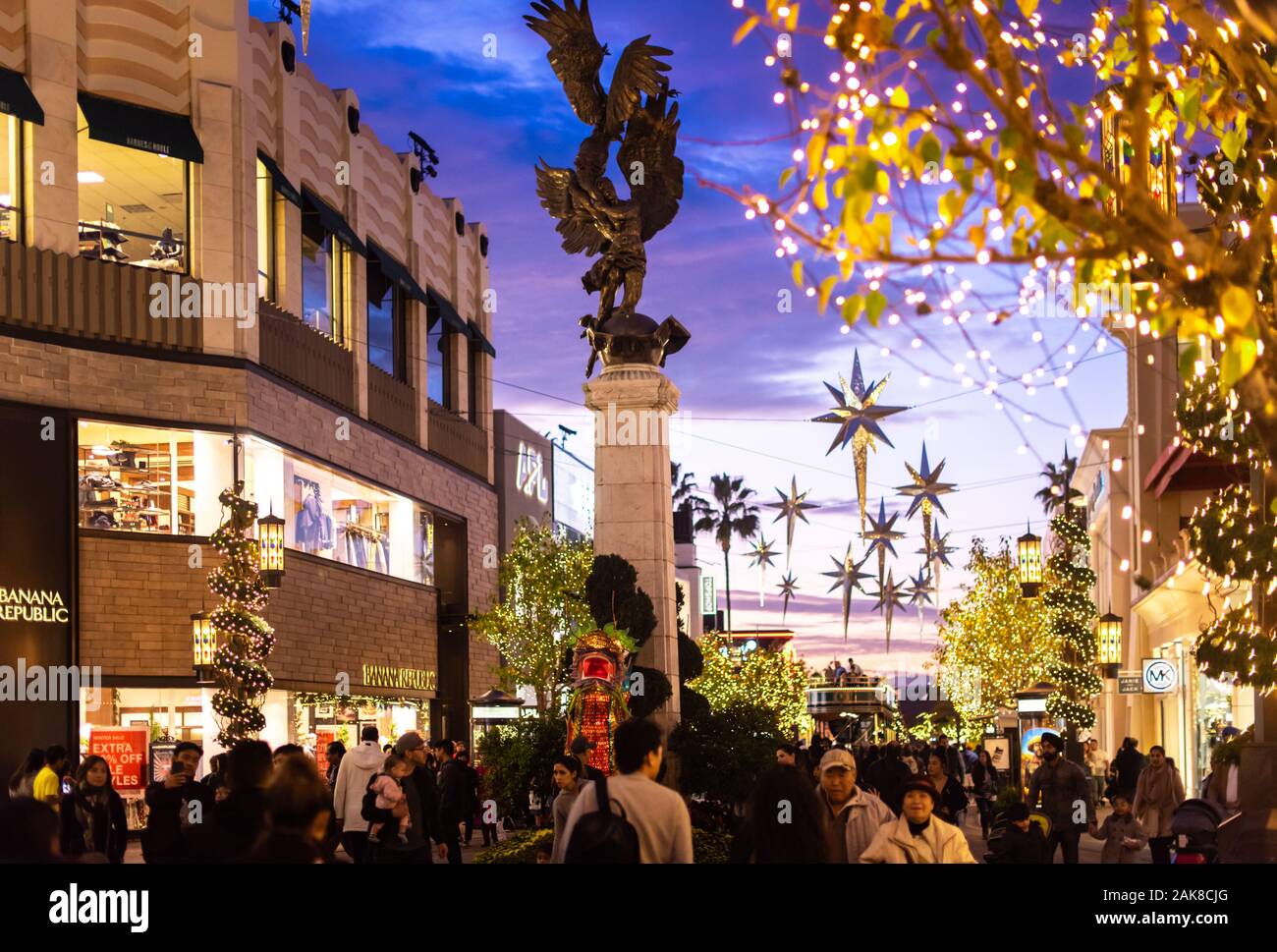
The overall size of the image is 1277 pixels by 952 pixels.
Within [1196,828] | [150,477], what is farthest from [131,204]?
[1196,828]

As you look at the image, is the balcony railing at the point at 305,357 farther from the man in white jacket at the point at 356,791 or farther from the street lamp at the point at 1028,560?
the man in white jacket at the point at 356,791

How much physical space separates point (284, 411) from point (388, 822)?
28.4 meters

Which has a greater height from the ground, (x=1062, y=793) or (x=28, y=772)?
(x=28, y=772)

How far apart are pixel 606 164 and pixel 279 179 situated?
65.4ft

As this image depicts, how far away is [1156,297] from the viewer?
7109 millimetres

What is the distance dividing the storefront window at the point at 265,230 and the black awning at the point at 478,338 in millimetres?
17186

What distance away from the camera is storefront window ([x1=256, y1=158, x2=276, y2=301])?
41.4 meters

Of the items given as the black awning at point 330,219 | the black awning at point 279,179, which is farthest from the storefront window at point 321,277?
the black awning at point 279,179

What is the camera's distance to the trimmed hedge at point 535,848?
1817cm

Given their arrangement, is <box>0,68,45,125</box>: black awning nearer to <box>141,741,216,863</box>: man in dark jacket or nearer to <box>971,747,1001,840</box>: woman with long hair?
<box>141,741,216,863</box>: man in dark jacket

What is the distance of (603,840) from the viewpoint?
6.95 meters

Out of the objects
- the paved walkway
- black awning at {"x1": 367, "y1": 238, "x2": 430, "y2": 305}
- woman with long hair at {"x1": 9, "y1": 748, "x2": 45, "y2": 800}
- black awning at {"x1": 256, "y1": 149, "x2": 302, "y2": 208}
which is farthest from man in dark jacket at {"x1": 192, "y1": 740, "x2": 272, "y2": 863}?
black awning at {"x1": 367, "y1": 238, "x2": 430, "y2": 305}

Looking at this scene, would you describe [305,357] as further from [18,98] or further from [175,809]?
[175,809]
